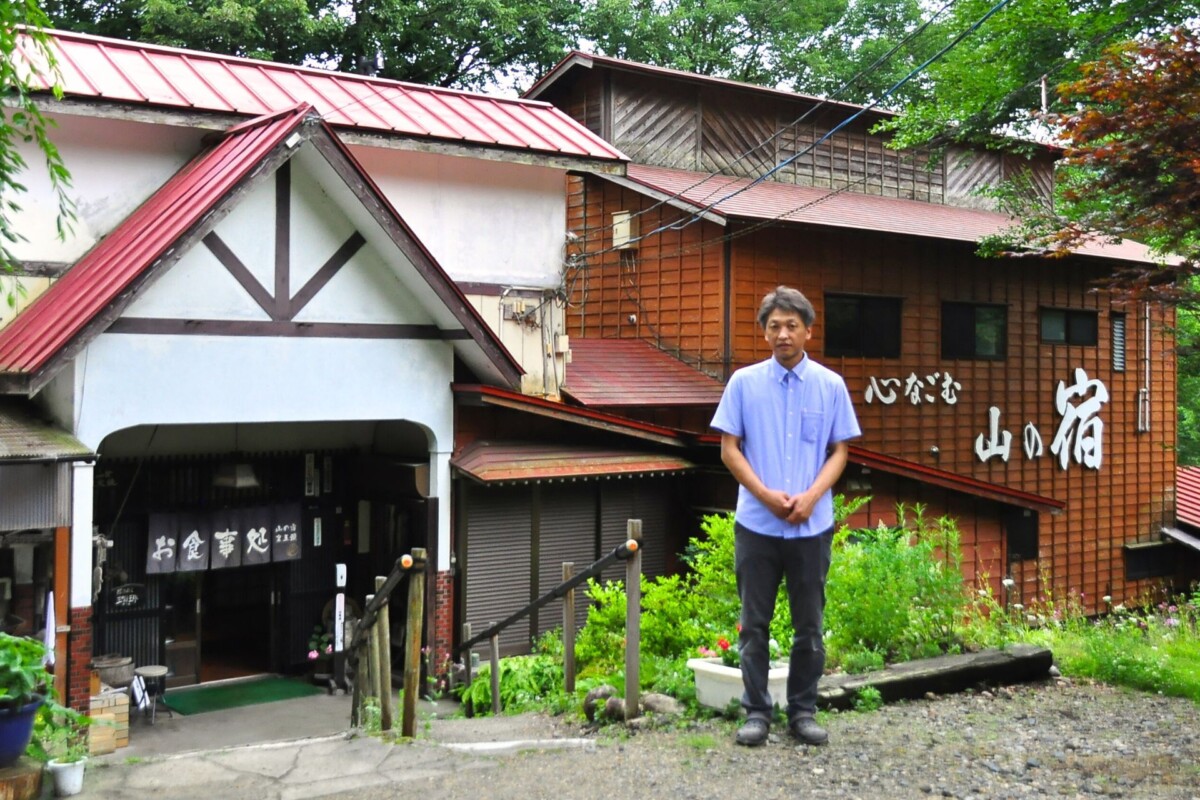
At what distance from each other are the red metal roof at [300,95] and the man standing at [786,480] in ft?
28.9

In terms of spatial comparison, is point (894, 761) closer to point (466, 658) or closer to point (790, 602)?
point (790, 602)

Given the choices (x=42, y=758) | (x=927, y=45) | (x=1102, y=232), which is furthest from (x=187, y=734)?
(x=927, y=45)

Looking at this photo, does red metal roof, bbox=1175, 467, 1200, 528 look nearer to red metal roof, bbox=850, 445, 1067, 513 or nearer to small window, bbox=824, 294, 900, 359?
red metal roof, bbox=850, 445, 1067, 513

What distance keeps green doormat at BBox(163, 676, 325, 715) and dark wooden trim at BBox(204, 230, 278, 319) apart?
5009 millimetres

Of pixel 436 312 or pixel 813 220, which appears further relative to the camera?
pixel 813 220

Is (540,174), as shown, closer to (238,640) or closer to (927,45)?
(238,640)

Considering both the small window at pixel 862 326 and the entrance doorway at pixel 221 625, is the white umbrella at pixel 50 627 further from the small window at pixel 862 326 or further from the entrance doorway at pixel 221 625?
the small window at pixel 862 326

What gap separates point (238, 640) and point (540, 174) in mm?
7508

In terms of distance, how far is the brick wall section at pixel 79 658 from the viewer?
439 inches

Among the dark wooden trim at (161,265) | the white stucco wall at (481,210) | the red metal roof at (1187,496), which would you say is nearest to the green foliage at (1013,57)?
the white stucco wall at (481,210)

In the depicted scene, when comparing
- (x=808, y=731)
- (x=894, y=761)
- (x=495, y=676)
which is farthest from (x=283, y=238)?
(x=894, y=761)

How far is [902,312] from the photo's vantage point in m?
20.1

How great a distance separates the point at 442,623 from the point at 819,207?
10072 mm

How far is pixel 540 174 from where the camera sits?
16047 mm
